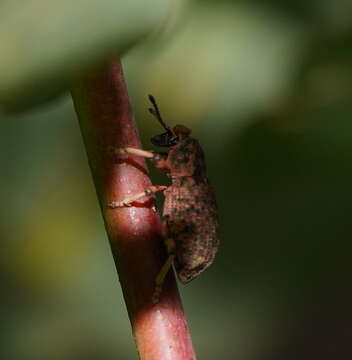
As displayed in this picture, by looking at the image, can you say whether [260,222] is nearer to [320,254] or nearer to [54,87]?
[320,254]

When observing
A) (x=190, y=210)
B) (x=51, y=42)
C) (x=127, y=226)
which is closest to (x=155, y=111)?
(x=190, y=210)

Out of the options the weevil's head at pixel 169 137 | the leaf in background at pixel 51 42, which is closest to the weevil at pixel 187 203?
the weevil's head at pixel 169 137

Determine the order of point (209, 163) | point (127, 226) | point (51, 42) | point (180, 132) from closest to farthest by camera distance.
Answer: point (51, 42), point (127, 226), point (209, 163), point (180, 132)

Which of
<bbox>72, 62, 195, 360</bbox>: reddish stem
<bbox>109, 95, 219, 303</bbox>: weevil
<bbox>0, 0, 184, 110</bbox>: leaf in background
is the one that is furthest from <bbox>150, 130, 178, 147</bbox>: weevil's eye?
<bbox>0, 0, 184, 110</bbox>: leaf in background

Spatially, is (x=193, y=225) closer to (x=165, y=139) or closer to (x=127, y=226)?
(x=165, y=139)

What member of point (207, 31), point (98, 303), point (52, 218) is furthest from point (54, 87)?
point (98, 303)

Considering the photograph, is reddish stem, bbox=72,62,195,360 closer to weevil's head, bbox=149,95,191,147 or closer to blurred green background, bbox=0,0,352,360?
blurred green background, bbox=0,0,352,360

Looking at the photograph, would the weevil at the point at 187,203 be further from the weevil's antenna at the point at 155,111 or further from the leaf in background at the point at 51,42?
the leaf in background at the point at 51,42
